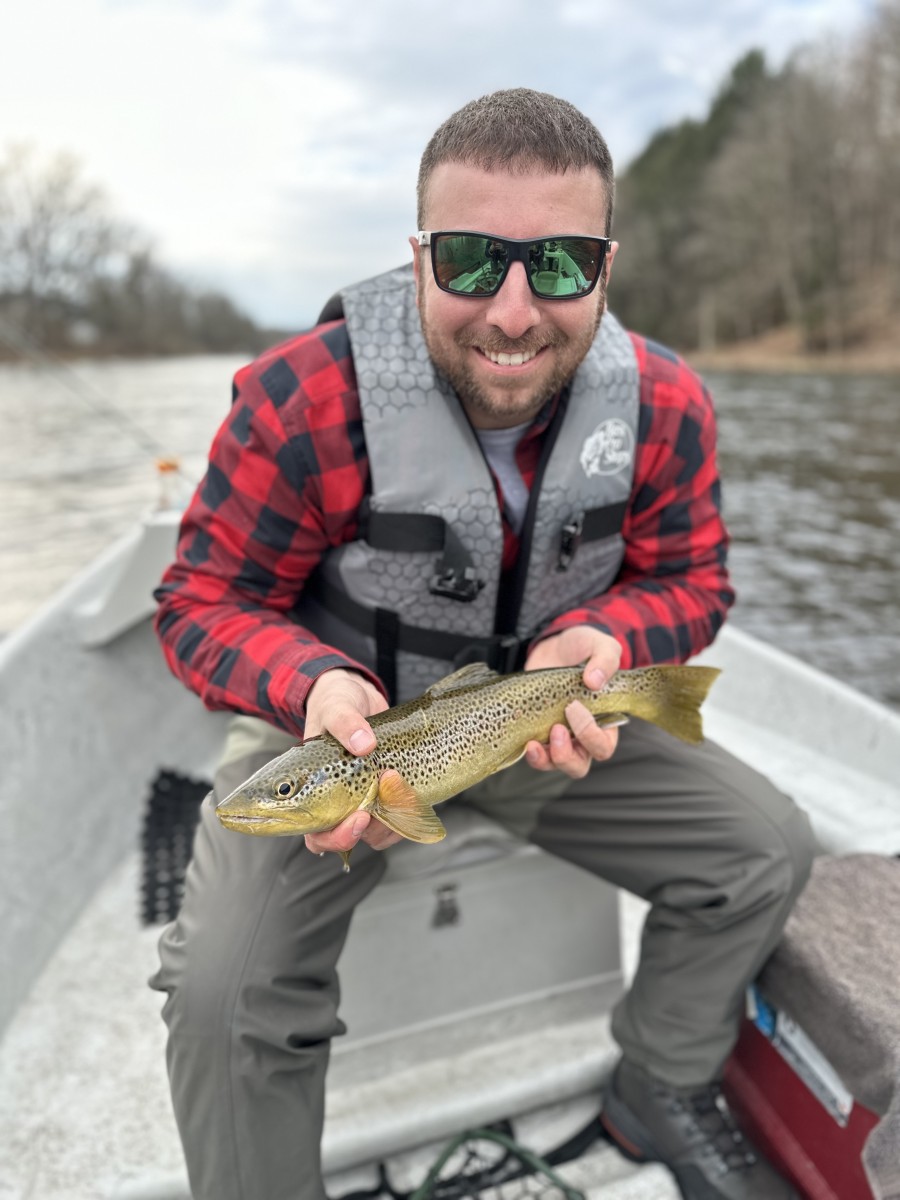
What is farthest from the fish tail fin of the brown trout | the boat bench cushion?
the boat bench cushion

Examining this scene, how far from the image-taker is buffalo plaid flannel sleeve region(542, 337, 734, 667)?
2.67m

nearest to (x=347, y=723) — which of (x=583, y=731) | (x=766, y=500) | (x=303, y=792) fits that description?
(x=303, y=792)

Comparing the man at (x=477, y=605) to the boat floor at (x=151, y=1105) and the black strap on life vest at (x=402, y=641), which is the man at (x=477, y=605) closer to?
the black strap on life vest at (x=402, y=641)

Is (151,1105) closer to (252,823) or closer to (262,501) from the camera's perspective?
(252,823)

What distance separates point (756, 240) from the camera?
167 ft

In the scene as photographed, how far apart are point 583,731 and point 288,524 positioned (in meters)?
0.90

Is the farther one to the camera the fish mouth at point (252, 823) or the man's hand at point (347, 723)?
the man's hand at point (347, 723)

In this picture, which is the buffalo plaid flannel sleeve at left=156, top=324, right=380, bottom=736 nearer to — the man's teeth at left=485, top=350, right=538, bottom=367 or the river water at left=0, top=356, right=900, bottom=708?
the man's teeth at left=485, top=350, right=538, bottom=367

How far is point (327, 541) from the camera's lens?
2.56 m

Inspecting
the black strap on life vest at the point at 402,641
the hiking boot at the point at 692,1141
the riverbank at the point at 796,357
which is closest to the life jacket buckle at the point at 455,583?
the black strap on life vest at the point at 402,641

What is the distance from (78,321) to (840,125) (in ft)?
146

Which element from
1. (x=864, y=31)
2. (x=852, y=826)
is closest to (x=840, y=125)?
(x=864, y=31)

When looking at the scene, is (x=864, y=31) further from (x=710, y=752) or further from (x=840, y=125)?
(x=710, y=752)

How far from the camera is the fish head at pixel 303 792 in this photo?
1.78 m
